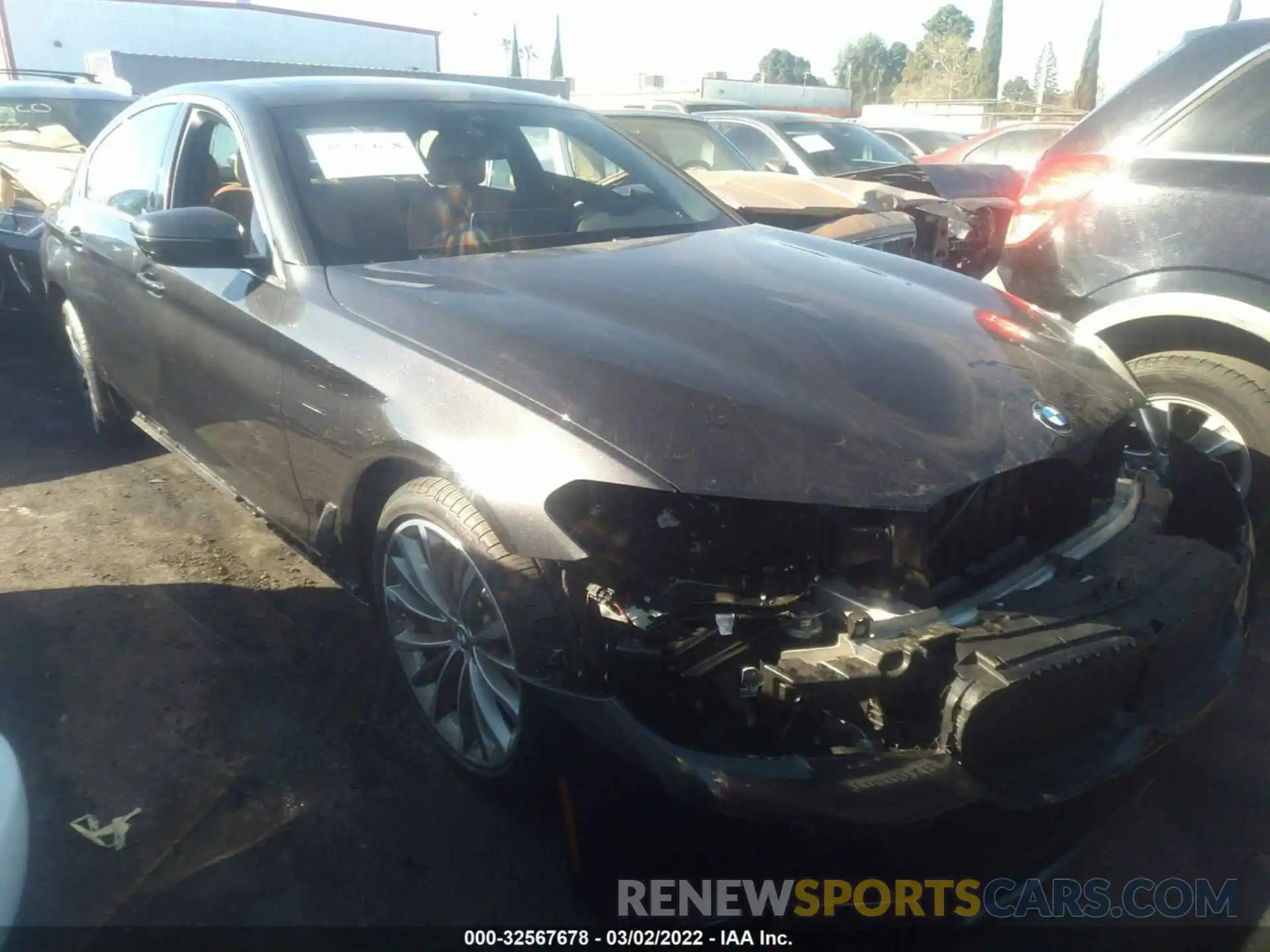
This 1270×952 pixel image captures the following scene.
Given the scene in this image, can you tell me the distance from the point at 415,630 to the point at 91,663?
4.11 feet

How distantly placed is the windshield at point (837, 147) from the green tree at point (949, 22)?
7476 cm

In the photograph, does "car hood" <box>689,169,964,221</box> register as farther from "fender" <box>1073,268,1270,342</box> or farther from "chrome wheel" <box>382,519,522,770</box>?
"chrome wheel" <box>382,519,522,770</box>

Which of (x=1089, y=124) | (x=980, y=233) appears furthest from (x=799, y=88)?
(x=1089, y=124)

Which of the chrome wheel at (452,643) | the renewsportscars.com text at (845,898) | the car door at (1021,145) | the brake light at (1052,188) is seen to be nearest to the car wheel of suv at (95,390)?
the chrome wheel at (452,643)

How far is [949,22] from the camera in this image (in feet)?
257

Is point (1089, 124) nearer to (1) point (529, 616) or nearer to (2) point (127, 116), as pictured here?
(1) point (529, 616)

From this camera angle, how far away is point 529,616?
6.53 ft

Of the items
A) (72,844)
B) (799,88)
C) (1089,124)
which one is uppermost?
(799,88)

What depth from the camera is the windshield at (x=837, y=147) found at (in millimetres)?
8258

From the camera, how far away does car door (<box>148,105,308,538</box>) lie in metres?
2.77

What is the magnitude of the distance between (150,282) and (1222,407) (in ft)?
12.3

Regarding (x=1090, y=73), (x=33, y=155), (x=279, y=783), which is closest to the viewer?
(x=279, y=783)

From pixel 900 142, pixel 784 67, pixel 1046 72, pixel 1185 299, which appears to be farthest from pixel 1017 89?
pixel 1185 299

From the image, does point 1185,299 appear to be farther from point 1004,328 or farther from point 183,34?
point 183,34
